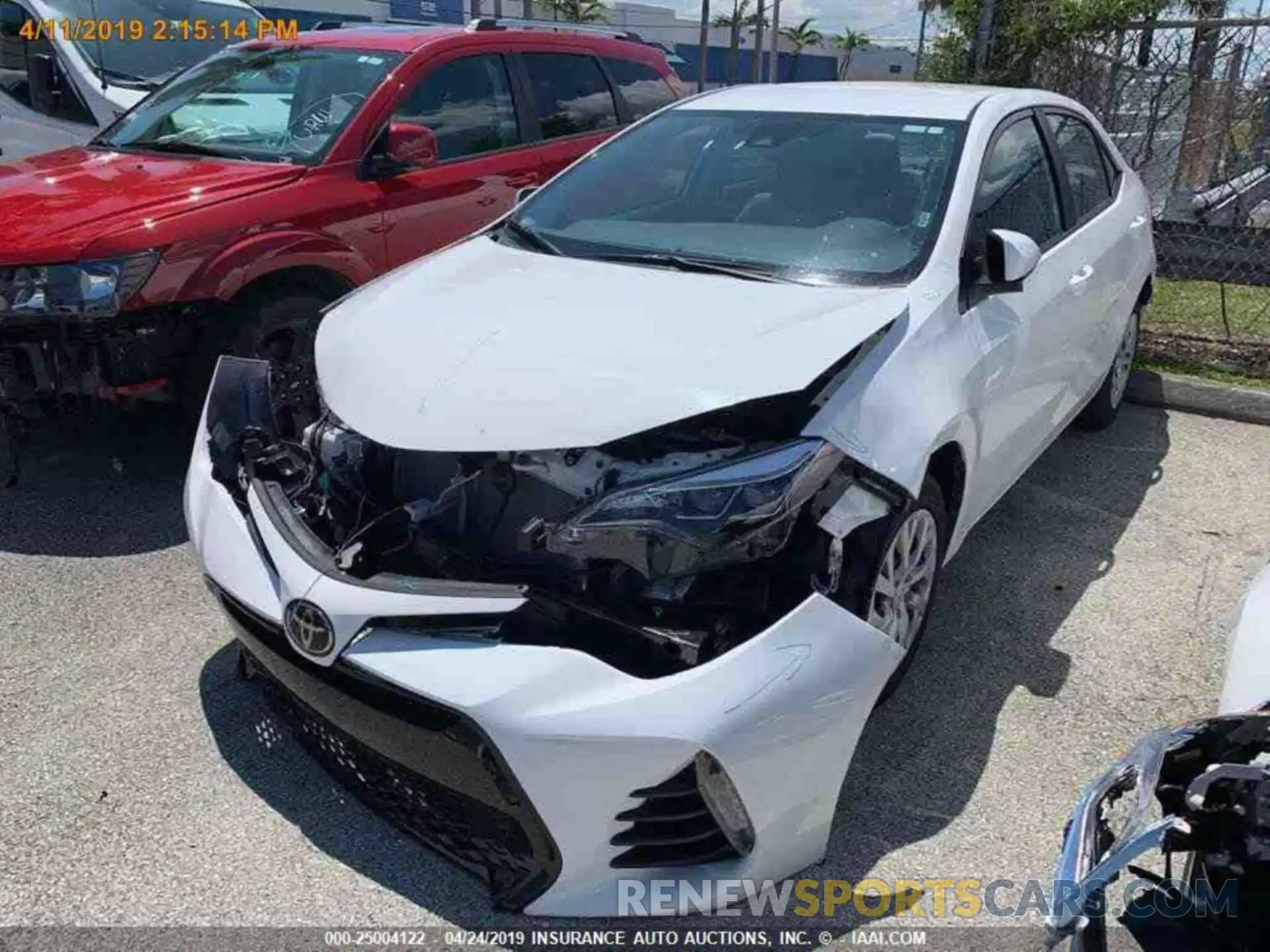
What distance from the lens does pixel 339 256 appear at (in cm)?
477

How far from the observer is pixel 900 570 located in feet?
9.48

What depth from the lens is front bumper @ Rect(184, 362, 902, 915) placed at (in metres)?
2.13

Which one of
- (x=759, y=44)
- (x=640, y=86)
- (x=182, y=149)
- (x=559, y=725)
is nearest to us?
(x=559, y=725)

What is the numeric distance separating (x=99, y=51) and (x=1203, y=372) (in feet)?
25.6

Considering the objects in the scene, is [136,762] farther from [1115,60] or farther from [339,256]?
[1115,60]

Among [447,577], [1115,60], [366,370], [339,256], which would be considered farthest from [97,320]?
[1115,60]

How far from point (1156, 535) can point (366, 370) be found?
3.37 m

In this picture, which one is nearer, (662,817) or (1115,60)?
(662,817)

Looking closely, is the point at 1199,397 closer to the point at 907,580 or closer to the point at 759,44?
the point at 907,580

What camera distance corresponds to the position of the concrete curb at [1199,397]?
5840 mm

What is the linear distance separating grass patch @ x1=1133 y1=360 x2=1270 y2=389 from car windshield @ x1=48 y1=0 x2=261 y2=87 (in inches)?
279

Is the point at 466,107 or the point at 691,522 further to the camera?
the point at 466,107

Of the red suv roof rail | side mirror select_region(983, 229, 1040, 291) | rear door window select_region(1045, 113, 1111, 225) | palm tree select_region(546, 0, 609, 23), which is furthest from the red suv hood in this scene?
palm tree select_region(546, 0, 609, 23)

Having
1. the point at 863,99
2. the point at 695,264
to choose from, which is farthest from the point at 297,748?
the point at 863,99
